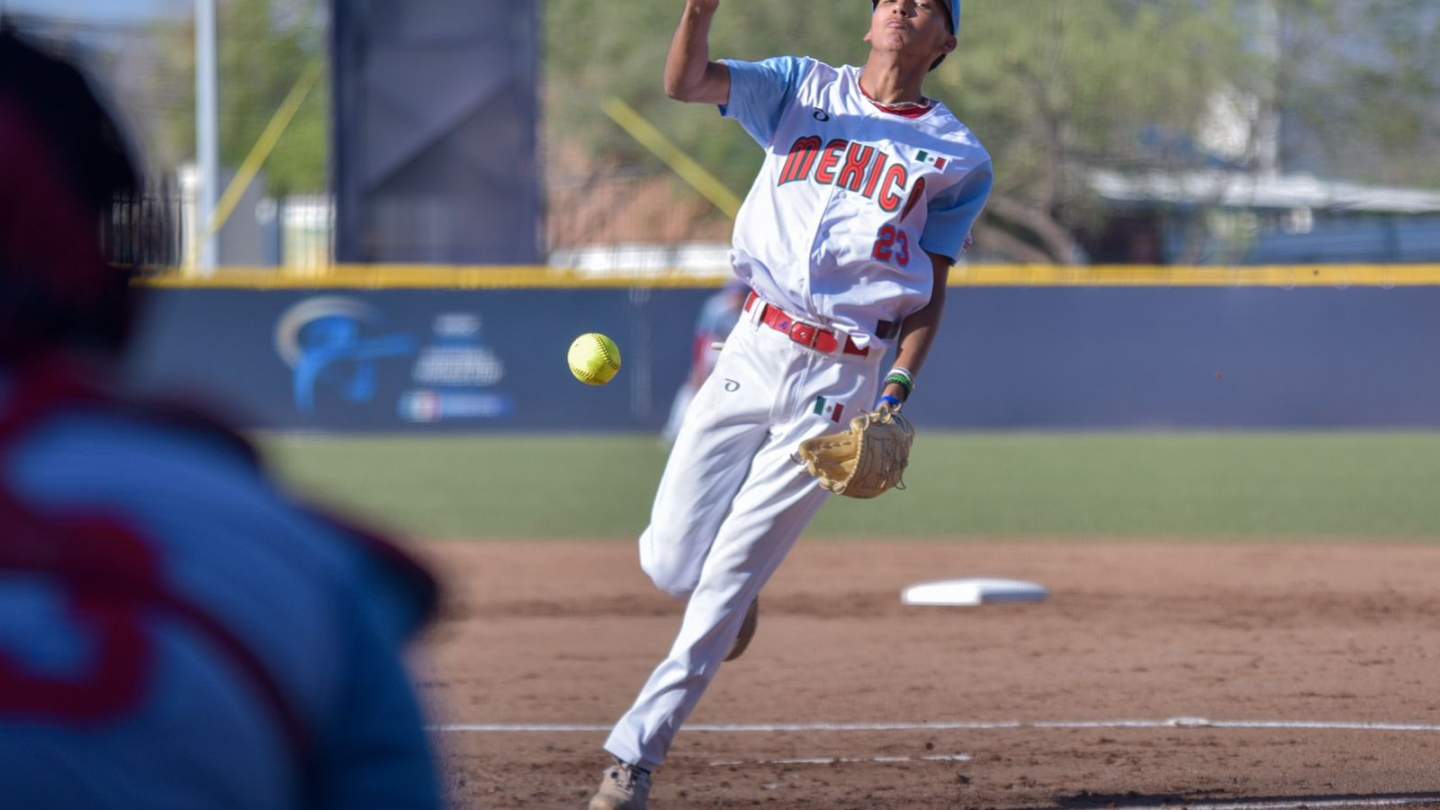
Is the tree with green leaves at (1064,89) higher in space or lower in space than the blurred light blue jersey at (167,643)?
lower

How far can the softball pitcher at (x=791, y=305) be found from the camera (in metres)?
3.96

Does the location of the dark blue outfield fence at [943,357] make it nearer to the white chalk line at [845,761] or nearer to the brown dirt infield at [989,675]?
the brown dirt infield at [989,675]

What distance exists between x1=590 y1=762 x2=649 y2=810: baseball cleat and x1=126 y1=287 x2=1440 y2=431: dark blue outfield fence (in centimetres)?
1267

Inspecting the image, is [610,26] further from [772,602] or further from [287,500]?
[287,500]

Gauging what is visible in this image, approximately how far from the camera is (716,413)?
4.05 metres

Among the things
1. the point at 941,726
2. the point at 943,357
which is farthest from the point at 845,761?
the point at 943,357

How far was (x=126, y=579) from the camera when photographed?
0.89 m

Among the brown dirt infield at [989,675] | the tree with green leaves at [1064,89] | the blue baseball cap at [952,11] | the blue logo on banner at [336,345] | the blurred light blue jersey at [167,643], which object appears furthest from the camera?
the tree with green leaves at [1064,89]

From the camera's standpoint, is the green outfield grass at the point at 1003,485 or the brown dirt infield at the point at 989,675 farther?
the green outfield grass at the point at 1003,485

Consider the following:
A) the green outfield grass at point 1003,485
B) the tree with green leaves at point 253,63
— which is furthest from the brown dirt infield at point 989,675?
the tree with green leaves at point 253,63

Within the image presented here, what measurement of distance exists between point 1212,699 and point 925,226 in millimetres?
2509

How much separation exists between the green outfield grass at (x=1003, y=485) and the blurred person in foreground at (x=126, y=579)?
8.26 meters

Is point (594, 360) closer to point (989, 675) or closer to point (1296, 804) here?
point (1296, 804)

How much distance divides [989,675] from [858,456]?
8.82ft
